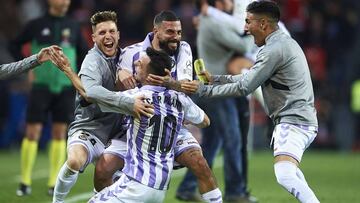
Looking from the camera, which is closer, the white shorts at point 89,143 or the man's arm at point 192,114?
the man's arm at point 192,114

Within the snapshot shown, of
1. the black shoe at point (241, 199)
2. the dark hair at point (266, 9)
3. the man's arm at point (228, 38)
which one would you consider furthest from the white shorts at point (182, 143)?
the man's arm at point (228, 38)

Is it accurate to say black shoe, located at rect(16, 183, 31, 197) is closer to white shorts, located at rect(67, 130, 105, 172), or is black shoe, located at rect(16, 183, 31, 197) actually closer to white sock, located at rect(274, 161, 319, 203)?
white shorts, located at rect(67, 130, 105, 172)

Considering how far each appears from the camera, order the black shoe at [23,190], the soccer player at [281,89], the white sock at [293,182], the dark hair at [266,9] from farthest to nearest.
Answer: the black shoe at [23,190], the dark hair at [266,9], the soccer player at [281,89], the white sock at [293,182]

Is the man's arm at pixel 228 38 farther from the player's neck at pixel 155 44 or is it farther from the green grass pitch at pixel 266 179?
the player's neck at pixel 155 44

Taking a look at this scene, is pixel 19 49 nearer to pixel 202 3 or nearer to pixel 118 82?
pixel 202 3

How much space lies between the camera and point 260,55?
875 centimetres

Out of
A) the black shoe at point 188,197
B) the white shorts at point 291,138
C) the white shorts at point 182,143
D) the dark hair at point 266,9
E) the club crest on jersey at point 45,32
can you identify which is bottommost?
the black shoe at point 188,197

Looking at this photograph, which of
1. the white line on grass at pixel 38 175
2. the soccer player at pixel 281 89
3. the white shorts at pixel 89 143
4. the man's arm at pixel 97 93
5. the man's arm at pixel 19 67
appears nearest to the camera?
the man's arm at pixel 97 93

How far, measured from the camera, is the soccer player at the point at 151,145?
8.00 m

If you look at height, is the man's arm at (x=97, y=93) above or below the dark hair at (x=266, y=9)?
below

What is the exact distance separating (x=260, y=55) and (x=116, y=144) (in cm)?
156

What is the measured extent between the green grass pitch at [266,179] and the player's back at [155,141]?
301 cm

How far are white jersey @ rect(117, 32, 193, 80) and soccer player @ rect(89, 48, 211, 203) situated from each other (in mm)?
664

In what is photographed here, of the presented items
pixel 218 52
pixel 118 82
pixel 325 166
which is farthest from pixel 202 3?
pixel 325 166
